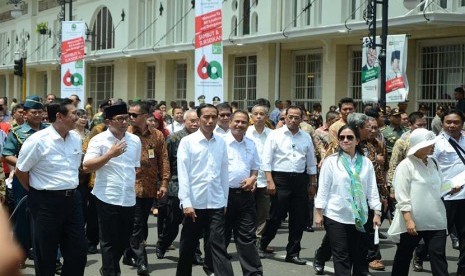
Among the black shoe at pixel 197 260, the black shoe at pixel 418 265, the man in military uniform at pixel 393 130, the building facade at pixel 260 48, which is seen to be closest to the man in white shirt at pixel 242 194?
the black shoe at pixel 197 260

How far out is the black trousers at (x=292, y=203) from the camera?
970 cm

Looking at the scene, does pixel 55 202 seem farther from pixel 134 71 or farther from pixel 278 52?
pixel 134 71

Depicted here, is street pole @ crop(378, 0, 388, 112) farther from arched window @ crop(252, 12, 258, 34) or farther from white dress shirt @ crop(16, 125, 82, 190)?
white dress shirt @ crop(16, 125, 82, 190)

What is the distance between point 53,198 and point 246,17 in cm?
2062

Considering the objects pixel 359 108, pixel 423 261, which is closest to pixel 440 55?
pixel 359 108

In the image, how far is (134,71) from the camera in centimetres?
3450

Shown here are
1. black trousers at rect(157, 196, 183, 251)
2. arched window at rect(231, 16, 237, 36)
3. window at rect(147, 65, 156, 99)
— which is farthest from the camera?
window at rect(147, 65, 156, 99)

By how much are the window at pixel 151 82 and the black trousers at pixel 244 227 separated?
2610 centimetres

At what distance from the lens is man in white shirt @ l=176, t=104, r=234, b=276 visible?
735 centimetres

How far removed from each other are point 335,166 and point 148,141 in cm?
264

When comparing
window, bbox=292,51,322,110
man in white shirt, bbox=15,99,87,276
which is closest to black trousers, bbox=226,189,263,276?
man in white shirt, bbox=15,99,87,276

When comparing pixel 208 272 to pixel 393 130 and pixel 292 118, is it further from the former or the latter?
pixel 393 130

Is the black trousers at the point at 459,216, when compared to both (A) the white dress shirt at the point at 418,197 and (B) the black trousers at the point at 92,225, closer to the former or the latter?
(A) the white dress shirt at the point at 418,197

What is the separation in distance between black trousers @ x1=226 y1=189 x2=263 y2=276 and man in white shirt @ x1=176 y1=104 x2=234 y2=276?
535 millimetres
